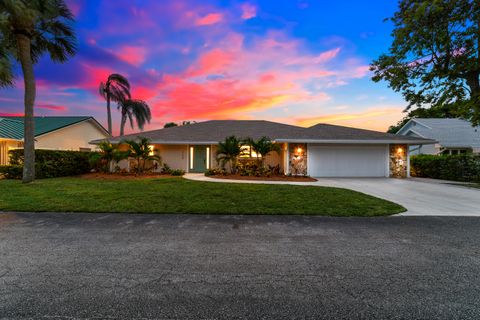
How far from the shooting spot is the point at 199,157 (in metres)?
14.9

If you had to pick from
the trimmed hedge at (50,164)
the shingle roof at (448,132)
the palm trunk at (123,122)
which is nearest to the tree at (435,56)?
the shingle roof at (448,132)

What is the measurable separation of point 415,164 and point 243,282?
18.3 metres

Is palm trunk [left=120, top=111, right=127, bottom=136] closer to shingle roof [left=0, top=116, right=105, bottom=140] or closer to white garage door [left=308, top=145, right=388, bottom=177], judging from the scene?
shingle roof [left=0, top=116, right=105, bottom=140]

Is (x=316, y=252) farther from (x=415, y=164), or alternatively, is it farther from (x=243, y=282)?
(x=415, y=164)

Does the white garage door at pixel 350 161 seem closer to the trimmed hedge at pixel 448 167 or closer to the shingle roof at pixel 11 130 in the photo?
the trimmed hedge at pixel 448 167

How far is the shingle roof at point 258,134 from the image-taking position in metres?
12.6

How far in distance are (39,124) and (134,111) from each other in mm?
8346

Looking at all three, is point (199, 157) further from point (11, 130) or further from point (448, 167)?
point (448, 167)

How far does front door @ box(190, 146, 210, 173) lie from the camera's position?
14.8 m

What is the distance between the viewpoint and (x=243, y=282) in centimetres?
233

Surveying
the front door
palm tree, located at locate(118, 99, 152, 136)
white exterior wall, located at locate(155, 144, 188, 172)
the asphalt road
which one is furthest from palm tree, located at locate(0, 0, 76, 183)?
palm tree, located at locate(118, 99, 152, 136)

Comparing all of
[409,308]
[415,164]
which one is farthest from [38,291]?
[415,164]

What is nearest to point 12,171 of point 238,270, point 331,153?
point 238,270

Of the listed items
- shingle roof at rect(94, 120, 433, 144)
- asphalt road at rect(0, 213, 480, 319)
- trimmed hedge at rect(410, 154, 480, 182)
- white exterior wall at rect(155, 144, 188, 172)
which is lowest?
asphalt road at rect(0, 213, 480, 319)
